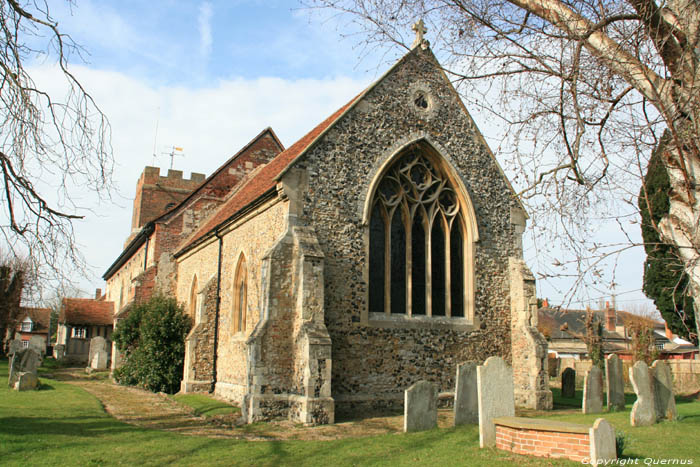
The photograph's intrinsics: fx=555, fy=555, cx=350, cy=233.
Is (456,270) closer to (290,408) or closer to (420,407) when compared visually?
(420,407)

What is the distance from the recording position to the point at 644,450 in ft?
27.1

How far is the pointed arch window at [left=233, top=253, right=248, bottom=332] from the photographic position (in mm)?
15823

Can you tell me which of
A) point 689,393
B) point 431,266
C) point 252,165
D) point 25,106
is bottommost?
point 689,393

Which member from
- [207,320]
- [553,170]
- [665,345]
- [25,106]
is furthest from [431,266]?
[665,345]

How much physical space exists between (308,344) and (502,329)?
21.5 feet

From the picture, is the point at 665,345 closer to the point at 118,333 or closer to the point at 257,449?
the point at 118,333

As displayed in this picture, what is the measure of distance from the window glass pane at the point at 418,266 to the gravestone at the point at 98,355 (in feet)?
69.0

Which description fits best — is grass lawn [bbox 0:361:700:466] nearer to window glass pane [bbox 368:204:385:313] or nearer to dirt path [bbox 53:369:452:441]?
dirt path [bbox 53:369:452:441]

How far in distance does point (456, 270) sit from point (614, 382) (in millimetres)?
4756

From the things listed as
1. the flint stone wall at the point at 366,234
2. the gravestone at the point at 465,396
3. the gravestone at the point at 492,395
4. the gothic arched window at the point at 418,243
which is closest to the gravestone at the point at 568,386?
the flint stone wall at the point at 366,234

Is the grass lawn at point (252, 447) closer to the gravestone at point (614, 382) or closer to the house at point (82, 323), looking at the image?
the gravestone at point (614, 382)

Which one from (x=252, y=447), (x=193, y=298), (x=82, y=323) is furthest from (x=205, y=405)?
(x=82, y=323)

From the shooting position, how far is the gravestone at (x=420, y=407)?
10.3 metres

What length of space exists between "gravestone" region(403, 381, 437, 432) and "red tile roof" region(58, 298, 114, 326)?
99.7ft
